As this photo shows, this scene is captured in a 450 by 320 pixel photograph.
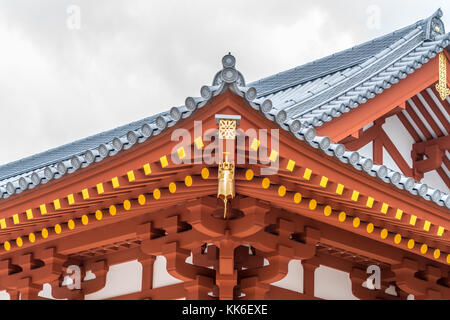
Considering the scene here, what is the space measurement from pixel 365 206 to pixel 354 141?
2.23m

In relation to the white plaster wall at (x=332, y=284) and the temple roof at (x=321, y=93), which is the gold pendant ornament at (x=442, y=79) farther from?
the white plaster wall at (x=332, y=284)

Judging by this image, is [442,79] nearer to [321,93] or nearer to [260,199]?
[321,93]

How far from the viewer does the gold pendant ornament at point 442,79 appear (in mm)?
10344

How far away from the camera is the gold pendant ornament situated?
33.9ft

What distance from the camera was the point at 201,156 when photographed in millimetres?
6457

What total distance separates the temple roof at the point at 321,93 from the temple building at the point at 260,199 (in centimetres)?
2

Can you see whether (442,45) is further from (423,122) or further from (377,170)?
(377,170)

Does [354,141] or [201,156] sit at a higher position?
[354,141]

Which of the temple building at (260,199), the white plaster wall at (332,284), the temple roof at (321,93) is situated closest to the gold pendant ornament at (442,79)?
the temple building at (260,199)

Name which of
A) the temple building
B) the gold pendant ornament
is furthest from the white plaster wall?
the gold pendant ornament

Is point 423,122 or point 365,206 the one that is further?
point 423,122

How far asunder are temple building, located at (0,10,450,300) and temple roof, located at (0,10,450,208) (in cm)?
2

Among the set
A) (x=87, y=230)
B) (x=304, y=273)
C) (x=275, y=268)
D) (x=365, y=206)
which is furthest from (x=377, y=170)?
(x=87, y=230)

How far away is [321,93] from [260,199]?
2496 mm
